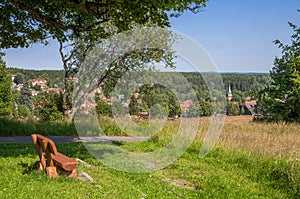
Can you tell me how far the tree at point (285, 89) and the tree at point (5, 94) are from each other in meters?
22.8

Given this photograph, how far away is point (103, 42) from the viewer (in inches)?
656

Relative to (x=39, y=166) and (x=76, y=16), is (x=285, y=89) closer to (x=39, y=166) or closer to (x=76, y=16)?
(x=76, y=16)

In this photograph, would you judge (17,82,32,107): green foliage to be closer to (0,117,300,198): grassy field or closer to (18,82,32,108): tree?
(18,82,32,108): tree

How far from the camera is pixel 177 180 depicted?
7109mm

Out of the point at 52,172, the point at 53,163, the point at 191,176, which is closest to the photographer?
the point at 52,172

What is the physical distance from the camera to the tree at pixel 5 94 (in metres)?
31.0

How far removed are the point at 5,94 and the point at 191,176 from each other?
28752 mm

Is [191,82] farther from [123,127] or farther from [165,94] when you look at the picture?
[123,127]

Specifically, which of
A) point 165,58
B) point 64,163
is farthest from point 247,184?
point 165,58

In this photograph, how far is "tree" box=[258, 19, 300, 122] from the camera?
1827cm

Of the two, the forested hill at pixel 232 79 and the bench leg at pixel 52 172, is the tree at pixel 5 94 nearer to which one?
the forested hill at pixel 232 79

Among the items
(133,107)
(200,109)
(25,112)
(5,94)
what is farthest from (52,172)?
(5,94)

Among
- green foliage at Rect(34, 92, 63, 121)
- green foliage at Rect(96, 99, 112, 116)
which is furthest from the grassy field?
green foliage at Rect(34, 92, 63, 121)

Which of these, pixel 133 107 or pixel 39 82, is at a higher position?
pixel 39 82
